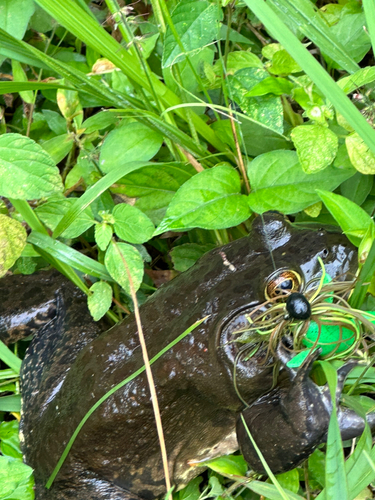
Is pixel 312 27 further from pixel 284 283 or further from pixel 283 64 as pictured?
pixel 284 283

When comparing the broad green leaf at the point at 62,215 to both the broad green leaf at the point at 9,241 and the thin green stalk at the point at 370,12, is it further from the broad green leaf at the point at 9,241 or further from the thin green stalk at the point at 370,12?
the thin green stalk at the point at 370,12

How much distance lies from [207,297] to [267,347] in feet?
0.85

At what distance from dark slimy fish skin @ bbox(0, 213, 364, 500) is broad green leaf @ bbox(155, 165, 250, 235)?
111mm

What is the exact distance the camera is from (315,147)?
1671 mm

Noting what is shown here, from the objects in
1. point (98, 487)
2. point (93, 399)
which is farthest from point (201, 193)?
point (98, 487)

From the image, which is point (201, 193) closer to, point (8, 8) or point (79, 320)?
point (79, 320)

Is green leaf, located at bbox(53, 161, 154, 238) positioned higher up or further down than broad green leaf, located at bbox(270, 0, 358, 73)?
further down

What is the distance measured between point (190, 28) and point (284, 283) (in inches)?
35.2

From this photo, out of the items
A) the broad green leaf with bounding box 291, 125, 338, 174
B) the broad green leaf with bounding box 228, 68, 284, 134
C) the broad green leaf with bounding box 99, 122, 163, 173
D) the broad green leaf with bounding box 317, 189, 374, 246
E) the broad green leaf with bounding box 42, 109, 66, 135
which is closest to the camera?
the broad green leaf with bounding box 317, 189, 374, 246

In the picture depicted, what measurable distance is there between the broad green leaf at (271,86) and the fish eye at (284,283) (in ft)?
2.26

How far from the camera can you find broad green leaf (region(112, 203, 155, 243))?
1.93m

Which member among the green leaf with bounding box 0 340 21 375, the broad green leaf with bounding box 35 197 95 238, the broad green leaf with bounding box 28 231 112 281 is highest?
the broad green leaf with bounding box 35 197 95 238

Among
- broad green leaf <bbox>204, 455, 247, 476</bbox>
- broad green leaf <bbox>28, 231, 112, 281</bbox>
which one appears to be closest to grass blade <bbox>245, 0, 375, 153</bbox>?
broad green leaf <bbox>28, 231, 112, 281</bbox>

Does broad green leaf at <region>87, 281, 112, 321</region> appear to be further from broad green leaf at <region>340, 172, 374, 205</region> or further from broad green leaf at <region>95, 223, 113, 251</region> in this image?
broad green leaf at <region>340, 172, 374, 205</region>
